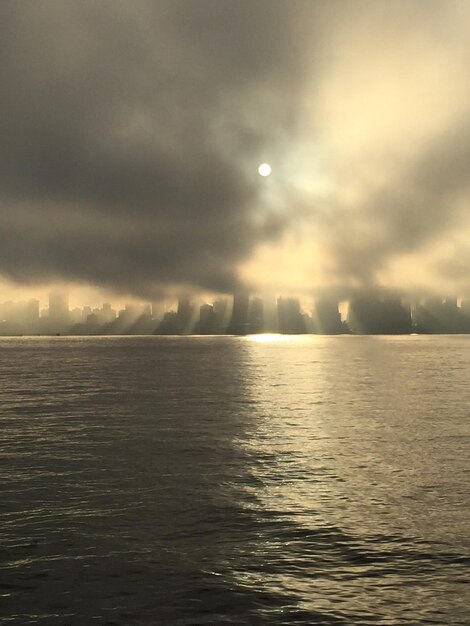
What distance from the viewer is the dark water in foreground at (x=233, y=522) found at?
63.7 ft

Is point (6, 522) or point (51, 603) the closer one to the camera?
point (51, 603)

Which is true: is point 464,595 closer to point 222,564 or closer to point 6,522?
point 222,564

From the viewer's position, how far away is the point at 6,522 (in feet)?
92.0

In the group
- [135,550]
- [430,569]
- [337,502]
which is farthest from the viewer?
[337,502]

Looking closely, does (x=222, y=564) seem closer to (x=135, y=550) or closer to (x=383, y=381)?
(x=135, y=550)

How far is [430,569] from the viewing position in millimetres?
22219

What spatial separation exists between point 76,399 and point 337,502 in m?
61.3

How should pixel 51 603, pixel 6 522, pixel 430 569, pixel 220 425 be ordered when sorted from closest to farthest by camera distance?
pixel 51 603
pixel 430 569
pixel 6 522
pixel 220 425

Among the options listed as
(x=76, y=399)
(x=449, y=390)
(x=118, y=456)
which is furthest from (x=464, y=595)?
(x=449, y=390)

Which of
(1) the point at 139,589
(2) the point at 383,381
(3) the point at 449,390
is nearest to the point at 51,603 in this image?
(1) the point at 139,589

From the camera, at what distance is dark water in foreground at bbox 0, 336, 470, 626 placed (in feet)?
63.7

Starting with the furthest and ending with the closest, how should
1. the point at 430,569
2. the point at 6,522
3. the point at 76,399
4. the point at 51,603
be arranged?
1. the point at 76,399
2. the point at 6,522
3. the point at 430,569
4. the point at 51,603

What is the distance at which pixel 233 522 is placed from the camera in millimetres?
28547

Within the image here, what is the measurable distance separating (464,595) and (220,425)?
142 feet
